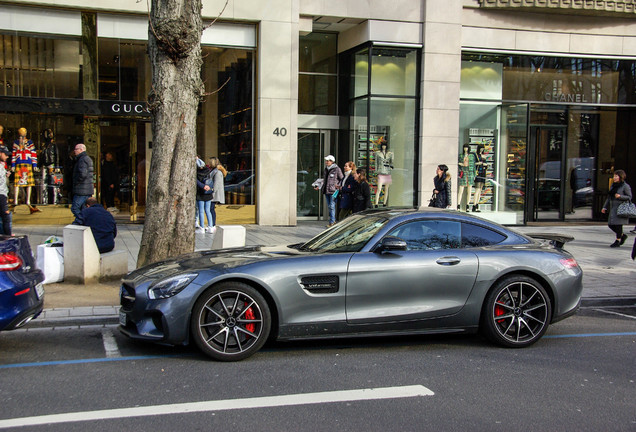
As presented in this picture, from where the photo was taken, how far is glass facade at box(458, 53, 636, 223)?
18266 millimetres

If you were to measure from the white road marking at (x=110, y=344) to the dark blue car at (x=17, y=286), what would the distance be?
753mm

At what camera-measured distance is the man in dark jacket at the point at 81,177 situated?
41.2ft

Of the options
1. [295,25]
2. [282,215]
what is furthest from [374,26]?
[282,215]

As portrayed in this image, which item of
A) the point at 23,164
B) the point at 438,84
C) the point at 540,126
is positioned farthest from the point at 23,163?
the point at 540,126

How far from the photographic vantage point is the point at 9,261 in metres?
5.46

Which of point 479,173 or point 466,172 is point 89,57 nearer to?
point 466,172

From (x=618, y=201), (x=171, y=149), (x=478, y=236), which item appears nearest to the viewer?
(x=478, y=236)

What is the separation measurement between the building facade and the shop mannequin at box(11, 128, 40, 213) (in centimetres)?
17

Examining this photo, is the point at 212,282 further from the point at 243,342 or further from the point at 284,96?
the point at 284,96

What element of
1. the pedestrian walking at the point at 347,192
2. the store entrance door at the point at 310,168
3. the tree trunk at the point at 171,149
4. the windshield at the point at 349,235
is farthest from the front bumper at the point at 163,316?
the store entrance door at the point at 310,168

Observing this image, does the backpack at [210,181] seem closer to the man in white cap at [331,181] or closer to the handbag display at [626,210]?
the man in white cap at [331,181]

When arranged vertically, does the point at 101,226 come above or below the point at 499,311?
above

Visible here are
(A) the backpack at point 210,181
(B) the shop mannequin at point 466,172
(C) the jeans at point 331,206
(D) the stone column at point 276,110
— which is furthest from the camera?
(B) the shop mannequin at point 466,172

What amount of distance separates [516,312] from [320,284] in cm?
202
